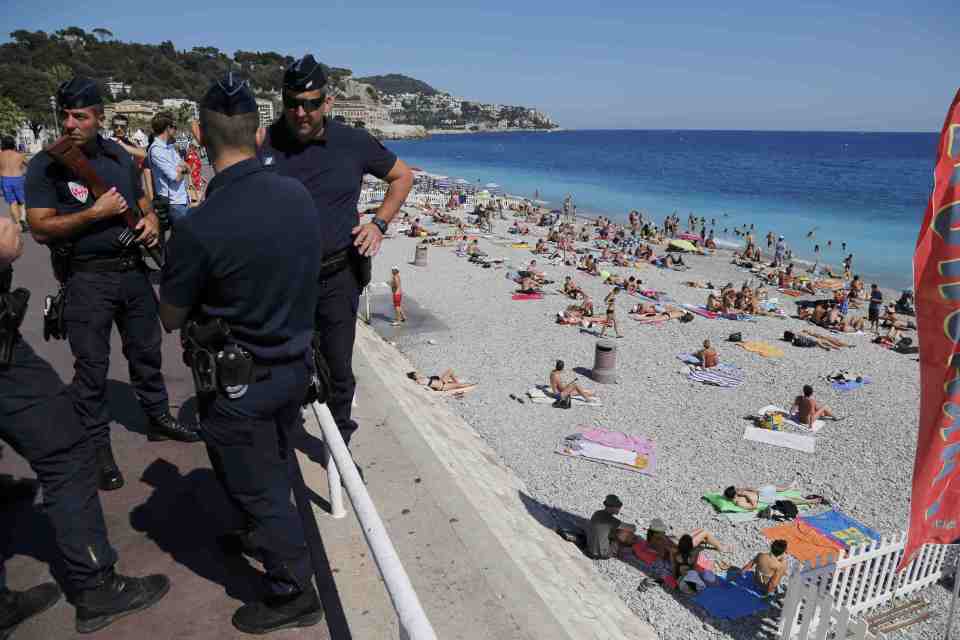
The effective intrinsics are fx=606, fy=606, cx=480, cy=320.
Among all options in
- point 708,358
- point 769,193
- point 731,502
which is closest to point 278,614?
point 731,502

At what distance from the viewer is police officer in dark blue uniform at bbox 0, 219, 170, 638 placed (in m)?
2.29

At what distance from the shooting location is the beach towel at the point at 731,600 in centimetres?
648

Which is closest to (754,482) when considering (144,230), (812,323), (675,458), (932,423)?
(675,458)

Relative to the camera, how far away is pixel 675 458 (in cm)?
993

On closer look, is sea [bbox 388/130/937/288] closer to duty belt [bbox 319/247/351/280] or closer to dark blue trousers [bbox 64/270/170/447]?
duty belt [bbox 319/247/351/280]

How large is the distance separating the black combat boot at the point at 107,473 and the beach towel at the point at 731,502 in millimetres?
7529

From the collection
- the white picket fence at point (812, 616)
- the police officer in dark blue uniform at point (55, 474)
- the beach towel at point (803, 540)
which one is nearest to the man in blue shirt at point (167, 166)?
the police officer in dark blue uniform at point (55, 474)

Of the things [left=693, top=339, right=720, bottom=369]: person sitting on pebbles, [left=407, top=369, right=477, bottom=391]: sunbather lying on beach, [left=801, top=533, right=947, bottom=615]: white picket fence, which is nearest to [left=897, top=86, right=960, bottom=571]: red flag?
[left=801, top=533, right=947, bottom=615]: white picket fence

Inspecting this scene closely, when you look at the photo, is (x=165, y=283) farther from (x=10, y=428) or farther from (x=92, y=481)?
(x=92, y=481)

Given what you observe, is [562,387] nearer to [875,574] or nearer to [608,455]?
[608,455]

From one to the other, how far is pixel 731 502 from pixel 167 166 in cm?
858

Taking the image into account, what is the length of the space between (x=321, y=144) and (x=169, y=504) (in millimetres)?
2118

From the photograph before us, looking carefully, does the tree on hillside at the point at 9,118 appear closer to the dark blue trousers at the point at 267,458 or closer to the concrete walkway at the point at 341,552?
the concrete walkway at the point at 341,552

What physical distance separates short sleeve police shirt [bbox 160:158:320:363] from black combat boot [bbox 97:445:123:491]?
75.3 inches
